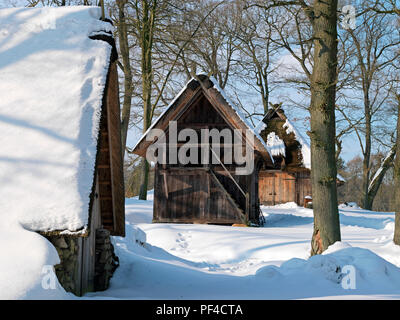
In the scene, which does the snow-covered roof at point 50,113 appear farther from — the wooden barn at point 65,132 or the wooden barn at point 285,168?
the wooden barn at point 285,168

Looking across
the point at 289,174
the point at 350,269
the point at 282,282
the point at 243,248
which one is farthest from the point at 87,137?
the point at 289,174

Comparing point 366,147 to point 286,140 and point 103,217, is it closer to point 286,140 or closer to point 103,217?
point 286,140

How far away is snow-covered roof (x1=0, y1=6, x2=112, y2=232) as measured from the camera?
12.2 ft

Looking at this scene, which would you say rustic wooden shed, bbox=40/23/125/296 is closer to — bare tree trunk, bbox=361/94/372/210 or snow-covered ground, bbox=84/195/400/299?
snow-covered ground, bbox=84/195/400/299

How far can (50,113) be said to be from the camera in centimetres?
432

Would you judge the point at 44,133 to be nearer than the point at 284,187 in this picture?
Yes

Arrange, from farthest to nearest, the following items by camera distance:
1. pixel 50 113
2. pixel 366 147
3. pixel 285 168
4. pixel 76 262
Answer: pixel 366 147 → pixel 285 168 → pixel 76 262 → pixel 50 113

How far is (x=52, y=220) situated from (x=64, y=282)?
0.86m

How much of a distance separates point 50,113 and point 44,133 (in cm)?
28

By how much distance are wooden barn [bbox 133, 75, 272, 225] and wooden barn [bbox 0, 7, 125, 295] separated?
310 inches

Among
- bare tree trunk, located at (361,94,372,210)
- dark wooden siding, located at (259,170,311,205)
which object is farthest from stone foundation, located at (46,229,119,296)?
bare tree trunk, located at (361,94,372,210)

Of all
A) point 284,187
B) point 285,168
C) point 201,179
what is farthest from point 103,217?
point 284,187

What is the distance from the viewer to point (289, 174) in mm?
23453

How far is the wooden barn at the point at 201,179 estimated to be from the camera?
13.8 m
